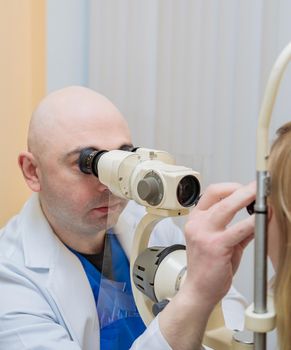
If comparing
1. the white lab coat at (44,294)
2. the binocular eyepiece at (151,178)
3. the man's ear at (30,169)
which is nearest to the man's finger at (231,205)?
the binocular eyepiece at (151,178)

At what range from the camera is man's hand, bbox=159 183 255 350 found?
2.70 ft

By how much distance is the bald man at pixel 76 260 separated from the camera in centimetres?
94

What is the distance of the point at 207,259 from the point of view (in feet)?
2.84

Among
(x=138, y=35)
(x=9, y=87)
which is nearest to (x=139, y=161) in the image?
(x=138, y=35)

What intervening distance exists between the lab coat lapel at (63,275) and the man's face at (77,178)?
0.22 feet

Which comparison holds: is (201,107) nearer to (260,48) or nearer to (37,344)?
(260,48)

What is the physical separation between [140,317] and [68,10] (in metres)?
1.50

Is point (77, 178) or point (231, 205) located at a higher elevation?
point (231, 205)

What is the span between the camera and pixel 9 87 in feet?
6.89

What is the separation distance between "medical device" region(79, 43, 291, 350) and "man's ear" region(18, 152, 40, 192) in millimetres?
261

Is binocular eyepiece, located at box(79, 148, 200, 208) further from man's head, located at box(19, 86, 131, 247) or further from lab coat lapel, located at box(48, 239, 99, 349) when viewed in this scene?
lab coat lapel, located at box(48, 239, 99, 349)

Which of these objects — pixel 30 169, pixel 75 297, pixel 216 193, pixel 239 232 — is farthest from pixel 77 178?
pixel 239 232

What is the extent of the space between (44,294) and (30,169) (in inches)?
15.7

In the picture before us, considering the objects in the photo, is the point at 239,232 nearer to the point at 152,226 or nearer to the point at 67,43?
the point at 152,226
